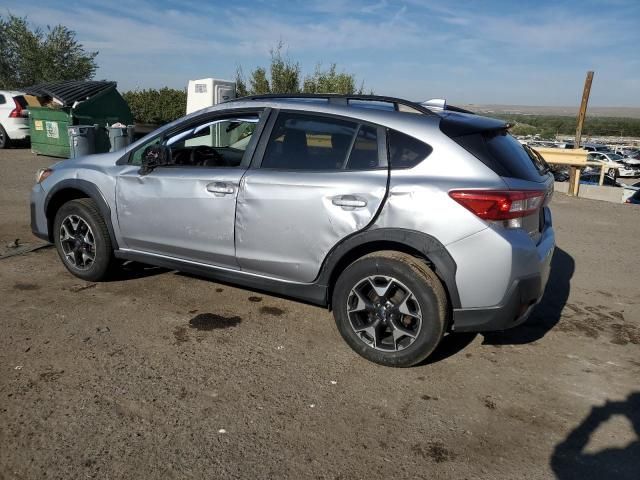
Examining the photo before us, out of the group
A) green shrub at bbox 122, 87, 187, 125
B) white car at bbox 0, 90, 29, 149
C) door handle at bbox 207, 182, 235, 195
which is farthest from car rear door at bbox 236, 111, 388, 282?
green shrub at bbox 122, 87, 187, 125

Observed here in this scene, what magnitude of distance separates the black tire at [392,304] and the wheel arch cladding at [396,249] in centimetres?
6

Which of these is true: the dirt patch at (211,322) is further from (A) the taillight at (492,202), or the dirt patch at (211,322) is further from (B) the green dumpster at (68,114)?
(B) the green dumpster at (68,114)

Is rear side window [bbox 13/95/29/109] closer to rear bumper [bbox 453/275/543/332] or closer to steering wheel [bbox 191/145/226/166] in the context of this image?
steering wheel [bbox 191/145/226/166]

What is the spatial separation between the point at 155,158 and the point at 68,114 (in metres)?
10.4

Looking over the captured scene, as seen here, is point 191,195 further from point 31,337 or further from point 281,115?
point 31,337

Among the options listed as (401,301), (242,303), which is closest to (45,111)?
(242,303)

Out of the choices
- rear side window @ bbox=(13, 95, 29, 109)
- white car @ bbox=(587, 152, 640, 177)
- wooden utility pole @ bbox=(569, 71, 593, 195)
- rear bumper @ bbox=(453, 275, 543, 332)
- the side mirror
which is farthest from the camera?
white car @ bbox=(587, 152, 640, 177)

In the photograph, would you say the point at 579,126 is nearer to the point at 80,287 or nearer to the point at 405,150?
the point at 405,150

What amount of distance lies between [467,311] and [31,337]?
9.54ft

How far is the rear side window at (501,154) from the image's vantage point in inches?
128

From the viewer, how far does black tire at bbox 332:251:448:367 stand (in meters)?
3.23

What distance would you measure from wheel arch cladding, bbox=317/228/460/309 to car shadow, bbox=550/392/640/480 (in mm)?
940

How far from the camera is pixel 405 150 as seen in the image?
3.35 metres

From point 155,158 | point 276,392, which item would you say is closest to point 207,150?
point 155,158
